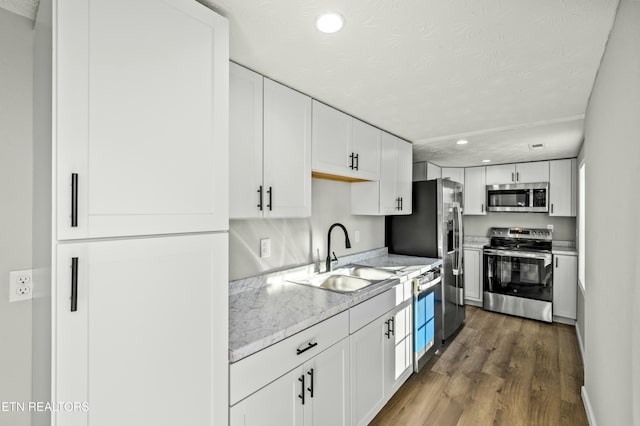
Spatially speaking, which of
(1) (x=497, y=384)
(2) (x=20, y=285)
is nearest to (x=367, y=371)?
(1) (x=497, y=384)

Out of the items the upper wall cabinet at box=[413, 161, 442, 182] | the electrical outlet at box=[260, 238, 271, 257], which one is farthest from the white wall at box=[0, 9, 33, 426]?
the upper wall cabinet at box=[413, 161, 442, 182]

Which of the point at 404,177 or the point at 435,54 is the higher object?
the point at 435,54

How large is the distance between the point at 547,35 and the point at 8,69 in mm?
2269

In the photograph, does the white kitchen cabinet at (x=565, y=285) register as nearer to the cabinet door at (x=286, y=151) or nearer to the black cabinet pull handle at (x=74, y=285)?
the cabinet door at (x=286, y=151)

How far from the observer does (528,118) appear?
2.53 meters

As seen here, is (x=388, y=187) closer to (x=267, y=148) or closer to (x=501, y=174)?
(x=267, y=148)

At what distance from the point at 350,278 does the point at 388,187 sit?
103 cm

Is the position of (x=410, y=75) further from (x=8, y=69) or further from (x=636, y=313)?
(x=8, y=69)

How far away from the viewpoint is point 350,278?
2584 mm

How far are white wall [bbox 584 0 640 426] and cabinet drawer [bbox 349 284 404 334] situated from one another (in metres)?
1.19

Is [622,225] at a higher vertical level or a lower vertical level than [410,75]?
lower

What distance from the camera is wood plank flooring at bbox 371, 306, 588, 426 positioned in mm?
2236

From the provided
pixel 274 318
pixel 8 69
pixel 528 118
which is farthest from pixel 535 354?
pixel 8 69

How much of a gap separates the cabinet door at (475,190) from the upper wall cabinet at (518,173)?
0.12 m
